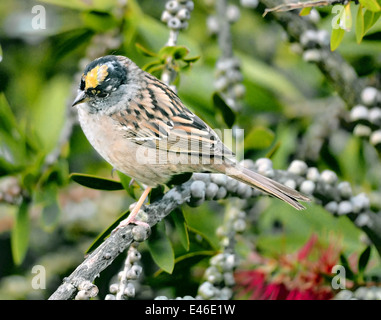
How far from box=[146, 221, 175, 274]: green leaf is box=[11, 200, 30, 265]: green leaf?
712mm

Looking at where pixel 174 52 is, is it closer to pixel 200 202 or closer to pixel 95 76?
pixel 95 76

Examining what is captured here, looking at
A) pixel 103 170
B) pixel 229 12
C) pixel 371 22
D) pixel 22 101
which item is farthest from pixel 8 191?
pixel 371 22

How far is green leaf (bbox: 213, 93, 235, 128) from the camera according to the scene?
2137 millimetres

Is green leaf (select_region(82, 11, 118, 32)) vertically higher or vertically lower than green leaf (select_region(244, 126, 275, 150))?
higher

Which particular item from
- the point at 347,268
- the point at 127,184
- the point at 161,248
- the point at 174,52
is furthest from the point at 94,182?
the point at 347,268

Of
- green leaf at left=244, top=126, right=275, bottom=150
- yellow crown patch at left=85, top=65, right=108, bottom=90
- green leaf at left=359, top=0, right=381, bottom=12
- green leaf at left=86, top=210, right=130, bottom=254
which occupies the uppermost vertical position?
green leaf at left=359, top=0, right=381, bottom=12

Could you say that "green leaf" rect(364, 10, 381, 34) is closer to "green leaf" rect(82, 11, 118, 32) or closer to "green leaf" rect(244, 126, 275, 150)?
"green leaf" rect(244, 126, 275, 150)

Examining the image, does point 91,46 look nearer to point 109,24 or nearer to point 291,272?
point 109,24

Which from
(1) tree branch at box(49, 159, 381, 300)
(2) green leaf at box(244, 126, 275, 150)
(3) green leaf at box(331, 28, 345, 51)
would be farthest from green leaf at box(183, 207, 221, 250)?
(3) green leaf at box(331, 28, 345, 51)

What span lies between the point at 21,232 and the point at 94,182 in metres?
0.64

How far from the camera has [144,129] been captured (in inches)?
87.8

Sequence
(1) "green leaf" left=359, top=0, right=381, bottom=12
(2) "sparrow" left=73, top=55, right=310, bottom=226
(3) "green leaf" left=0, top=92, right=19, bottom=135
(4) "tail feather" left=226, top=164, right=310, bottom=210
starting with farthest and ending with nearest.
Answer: (3) "green leaf" left=0, top=92, right=19, bottom=135, (2) "sparrow" left=73, top=55, right=310, bottom=226, (4) "tail feather" left=226, top=164, right=310, bottom=210, (1) "green leaf" left=359, top=0, right=381, bottom=12

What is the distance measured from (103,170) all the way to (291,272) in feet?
4.50
